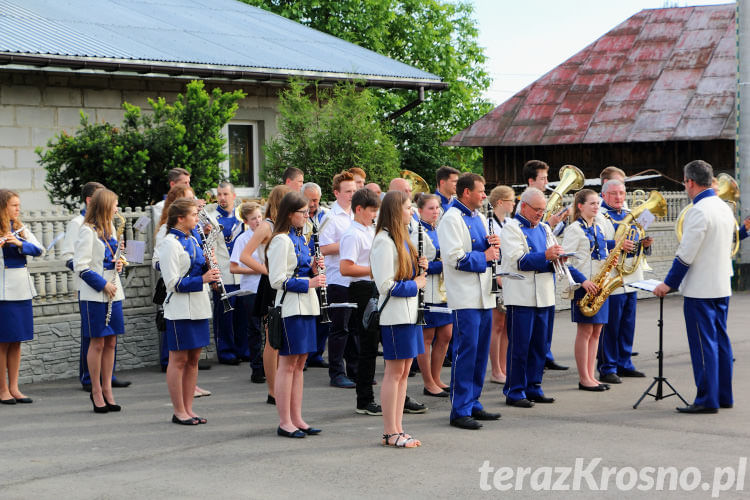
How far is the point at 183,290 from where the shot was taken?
860cm

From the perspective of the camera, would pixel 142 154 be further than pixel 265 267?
Yes

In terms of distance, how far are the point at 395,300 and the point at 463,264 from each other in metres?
0.80

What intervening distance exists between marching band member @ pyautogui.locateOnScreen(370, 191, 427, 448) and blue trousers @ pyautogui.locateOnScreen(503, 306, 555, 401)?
174cm

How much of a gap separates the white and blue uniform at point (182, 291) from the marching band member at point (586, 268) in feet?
12.3

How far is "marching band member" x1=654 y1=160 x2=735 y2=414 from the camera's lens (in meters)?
9.07

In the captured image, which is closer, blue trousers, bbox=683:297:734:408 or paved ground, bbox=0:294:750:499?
paved ground, bbox=0:294:750:499

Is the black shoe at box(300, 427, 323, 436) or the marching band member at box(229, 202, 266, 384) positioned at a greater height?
the marching band member at box(229, 202, 266, 384)

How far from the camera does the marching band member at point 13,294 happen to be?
9.95 m

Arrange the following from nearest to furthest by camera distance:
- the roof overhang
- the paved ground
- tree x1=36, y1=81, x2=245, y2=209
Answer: the paved ground, tree x1=36, y1=81, x2=245, y2=209, the roof overhang

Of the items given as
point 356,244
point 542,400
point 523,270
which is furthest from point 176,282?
point 542,400

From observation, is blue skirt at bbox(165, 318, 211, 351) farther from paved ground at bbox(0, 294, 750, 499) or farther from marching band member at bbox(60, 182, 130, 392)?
marching band member at bbox(60, 182, 130, 392)

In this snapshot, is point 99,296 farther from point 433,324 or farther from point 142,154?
point 142,154

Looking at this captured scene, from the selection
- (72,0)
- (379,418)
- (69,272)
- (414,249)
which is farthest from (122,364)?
(72,0)

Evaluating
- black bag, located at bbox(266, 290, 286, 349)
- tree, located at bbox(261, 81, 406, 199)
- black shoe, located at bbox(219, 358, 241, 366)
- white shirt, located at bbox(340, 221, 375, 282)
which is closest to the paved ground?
black bag, located at bbox(266, 290, 286, 349)
